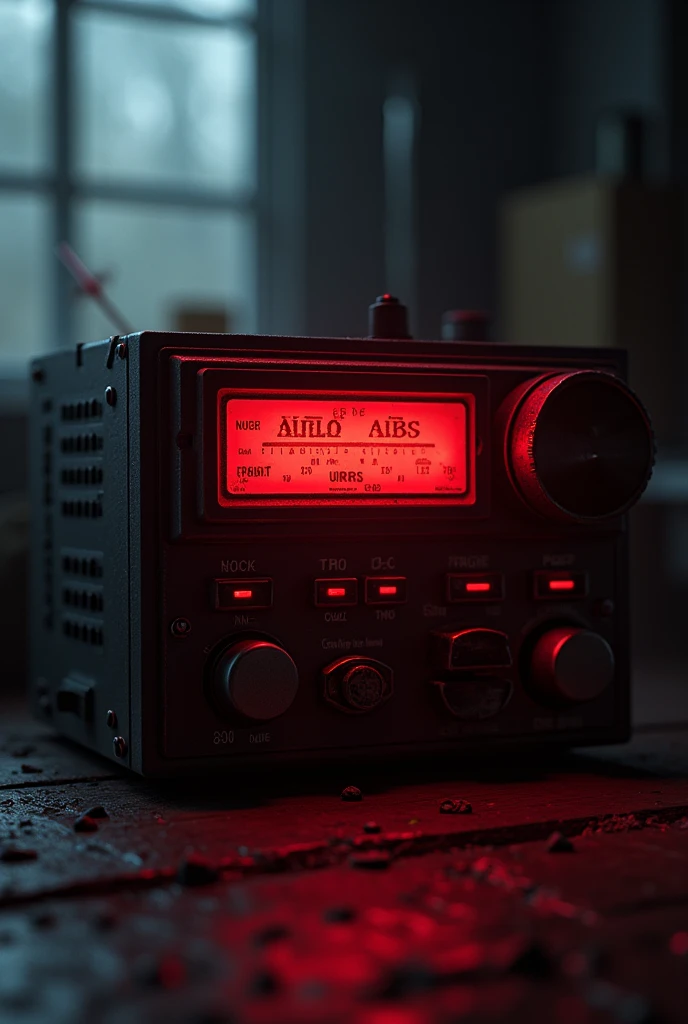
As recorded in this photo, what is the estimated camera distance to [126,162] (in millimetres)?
3943

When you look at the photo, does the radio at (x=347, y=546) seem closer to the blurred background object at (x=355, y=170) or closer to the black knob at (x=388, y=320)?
the black knob at (x=388, y=320)

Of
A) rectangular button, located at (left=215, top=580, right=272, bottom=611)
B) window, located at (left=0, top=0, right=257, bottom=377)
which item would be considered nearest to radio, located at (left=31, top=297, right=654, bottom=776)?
rectangular button, located at (left=215, top=580, right=272, bottom=611)

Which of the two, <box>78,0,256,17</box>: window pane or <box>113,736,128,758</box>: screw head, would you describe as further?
<box>78,0,256,17</box>: window pane

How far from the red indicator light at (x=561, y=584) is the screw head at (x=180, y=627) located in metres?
0.30

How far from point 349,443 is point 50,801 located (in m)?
0.34

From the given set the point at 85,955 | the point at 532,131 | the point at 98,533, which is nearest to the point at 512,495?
the point at 98,533

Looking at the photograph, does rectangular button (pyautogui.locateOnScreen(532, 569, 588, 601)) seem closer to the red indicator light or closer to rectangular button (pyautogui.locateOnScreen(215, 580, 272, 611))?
the red indicator light

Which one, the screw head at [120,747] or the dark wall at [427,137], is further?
Result: the dark wall at [427,137]

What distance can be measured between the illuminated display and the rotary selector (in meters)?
0.13

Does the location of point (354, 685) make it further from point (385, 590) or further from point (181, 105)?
point (181, 105)

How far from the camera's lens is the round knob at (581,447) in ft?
3.33

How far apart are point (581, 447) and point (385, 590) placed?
0.19 m

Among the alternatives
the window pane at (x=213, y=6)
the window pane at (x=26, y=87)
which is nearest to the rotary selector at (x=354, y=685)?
the window pane at (x=26, y=87)

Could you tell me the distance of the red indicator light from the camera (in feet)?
3.53
